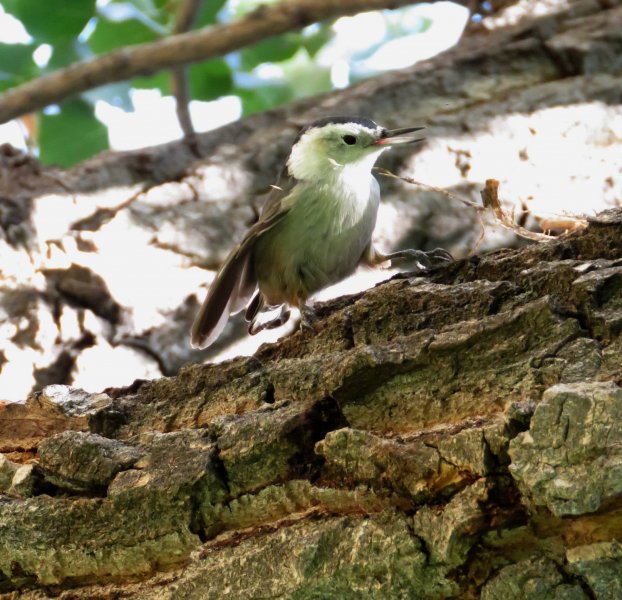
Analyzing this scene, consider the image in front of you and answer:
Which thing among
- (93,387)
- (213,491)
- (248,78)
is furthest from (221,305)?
(248,78)

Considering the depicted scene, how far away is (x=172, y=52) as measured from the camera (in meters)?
3.33

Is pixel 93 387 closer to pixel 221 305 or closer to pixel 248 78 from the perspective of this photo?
pixel 221 305

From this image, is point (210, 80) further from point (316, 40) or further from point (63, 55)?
point (63, 55)

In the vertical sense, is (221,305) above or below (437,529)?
below

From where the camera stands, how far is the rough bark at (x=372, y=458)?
1.08m

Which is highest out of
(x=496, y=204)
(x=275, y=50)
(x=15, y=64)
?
(x=15, y=64)

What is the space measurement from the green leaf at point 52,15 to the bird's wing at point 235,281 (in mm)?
1270

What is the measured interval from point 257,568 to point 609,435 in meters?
0.49

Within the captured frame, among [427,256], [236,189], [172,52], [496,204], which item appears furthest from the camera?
[172,52]

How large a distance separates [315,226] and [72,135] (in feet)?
5.65

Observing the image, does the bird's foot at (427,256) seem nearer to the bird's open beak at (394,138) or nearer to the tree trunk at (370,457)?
the bird's open beak at (394,138)

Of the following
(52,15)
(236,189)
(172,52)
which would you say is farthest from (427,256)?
(52,15)

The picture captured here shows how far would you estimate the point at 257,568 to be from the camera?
1.27 m

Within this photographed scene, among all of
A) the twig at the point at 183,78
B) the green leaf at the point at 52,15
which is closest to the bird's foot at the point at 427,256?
the twig at the point at 183,78
